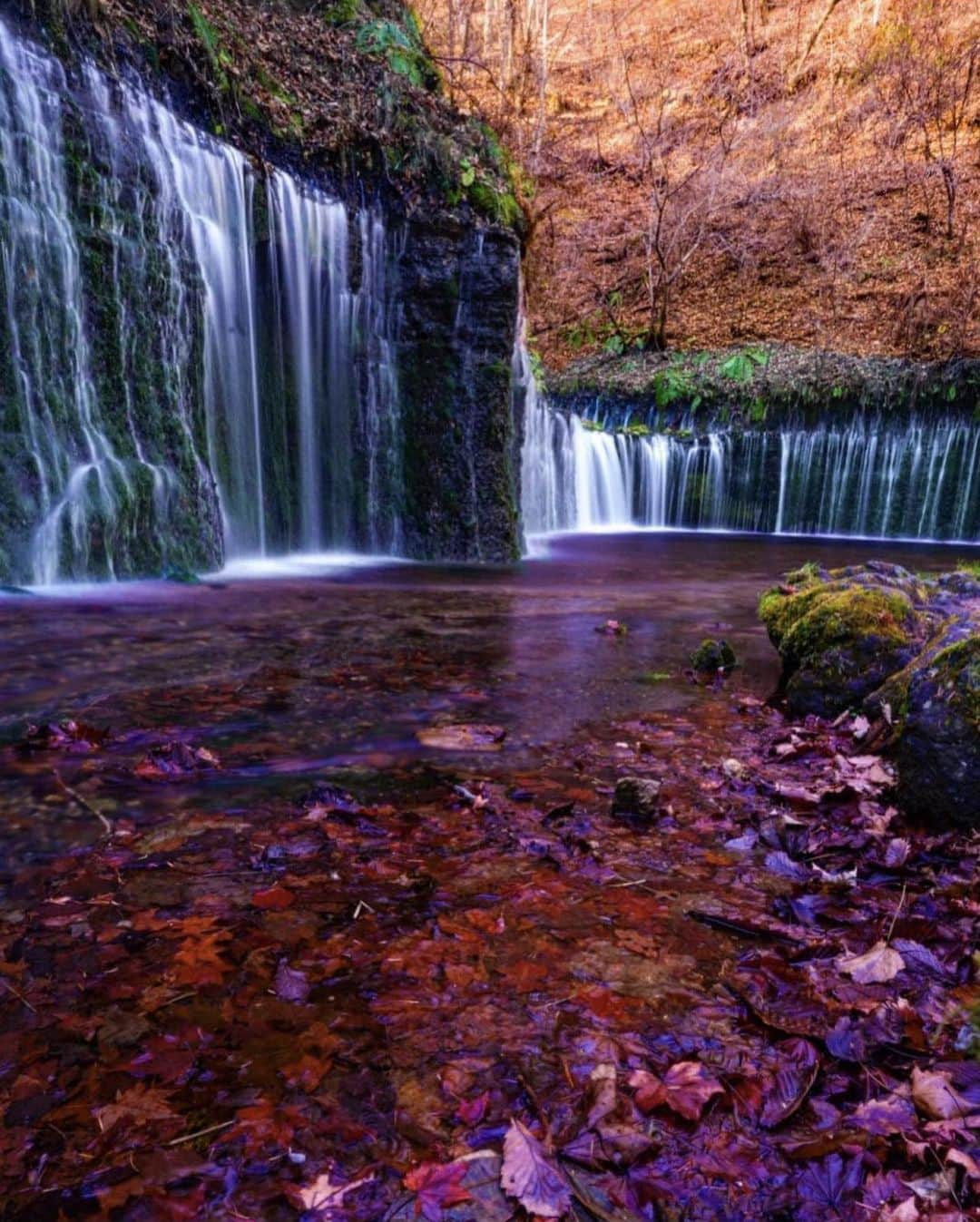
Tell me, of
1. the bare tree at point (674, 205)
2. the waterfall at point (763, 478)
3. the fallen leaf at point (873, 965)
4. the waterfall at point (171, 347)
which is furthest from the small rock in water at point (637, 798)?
the bare tree at point (674, 205)

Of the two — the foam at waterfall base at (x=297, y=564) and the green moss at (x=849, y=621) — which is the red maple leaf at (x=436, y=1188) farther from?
the foam at waterfall base at (x=297, y=564)

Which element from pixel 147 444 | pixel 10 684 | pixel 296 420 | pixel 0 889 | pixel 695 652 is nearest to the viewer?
pixel 0 889

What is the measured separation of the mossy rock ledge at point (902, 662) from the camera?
8.30ft

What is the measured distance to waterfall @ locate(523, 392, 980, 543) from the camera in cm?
1847

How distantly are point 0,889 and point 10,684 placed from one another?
2354mm

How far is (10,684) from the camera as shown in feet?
13.4

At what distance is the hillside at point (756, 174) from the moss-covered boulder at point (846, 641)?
19164 millimetres

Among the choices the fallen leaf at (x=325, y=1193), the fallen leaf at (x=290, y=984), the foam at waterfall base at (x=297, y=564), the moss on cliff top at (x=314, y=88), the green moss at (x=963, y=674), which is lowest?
the foam at waterfall base at (x=297, y=564)

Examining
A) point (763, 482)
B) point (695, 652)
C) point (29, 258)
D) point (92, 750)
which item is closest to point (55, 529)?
point (29, 258)

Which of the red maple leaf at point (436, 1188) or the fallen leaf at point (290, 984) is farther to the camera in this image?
the fallen leaf at point (290, 984)

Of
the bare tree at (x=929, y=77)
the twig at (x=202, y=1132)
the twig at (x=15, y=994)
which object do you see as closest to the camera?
the twig at (x=202, y=1132)

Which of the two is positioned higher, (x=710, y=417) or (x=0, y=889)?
(x=710, y=417)

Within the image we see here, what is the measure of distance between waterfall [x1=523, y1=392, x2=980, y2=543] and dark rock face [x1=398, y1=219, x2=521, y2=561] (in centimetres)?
674

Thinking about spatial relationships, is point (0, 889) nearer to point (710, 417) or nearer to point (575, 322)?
point (710, 417)
